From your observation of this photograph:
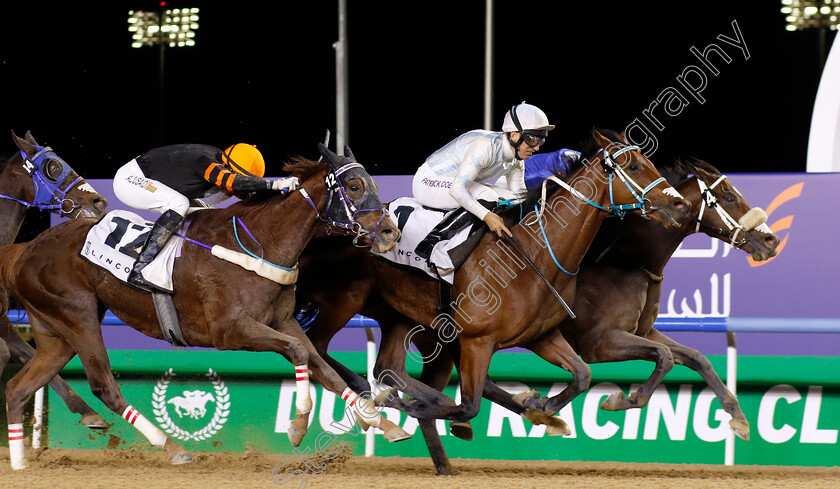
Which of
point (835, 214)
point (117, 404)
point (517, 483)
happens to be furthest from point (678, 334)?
point (117, 404)

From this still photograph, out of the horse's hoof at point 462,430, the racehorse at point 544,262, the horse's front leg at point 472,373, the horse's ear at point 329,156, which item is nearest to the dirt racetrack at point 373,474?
the horse's hoof at point 462,430

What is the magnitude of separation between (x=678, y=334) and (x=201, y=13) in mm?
4674

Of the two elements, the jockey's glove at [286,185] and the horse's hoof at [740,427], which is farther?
the horse's hoof at [740,427]

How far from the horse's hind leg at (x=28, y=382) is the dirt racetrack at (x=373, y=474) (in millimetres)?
127

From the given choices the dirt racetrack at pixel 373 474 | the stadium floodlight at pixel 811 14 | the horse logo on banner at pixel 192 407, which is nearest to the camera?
the dirt racetrack at pixel 373 474

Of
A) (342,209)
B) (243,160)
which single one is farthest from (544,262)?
(243,160)

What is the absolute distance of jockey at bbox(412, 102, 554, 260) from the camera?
4453 mm

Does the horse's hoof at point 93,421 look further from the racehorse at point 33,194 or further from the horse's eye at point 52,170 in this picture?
the horse's eye at point 52,170

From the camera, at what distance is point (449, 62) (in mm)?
7426

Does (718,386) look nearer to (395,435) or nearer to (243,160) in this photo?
(395,435)

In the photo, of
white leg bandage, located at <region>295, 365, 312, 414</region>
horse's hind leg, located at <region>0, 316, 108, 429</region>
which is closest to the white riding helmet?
white leg bandage, located at <region>295, 365, 312, 414</region>

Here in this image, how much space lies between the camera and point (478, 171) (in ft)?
14.9

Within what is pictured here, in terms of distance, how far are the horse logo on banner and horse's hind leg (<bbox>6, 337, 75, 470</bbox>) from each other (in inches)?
42.5

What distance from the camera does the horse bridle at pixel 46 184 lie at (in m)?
5.34
